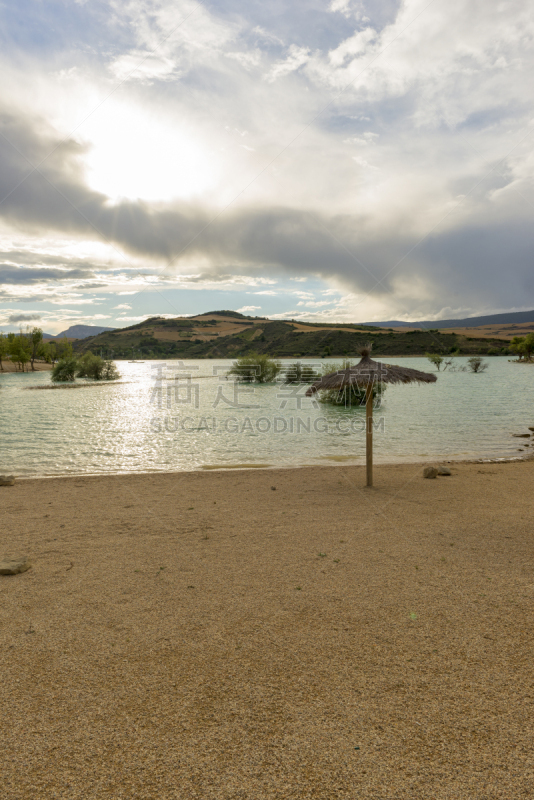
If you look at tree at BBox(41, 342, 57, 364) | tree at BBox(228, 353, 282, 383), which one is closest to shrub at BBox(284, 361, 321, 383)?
tree at BBox(228, 353, 282, 383)

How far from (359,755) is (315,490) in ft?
22.6

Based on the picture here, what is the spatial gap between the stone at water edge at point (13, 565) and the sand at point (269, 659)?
10cm

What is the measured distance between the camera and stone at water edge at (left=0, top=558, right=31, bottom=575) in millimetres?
5367

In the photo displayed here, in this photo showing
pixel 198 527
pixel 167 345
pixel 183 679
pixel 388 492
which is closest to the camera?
pixel 183 679

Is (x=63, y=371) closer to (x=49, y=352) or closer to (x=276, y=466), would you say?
(x=49, y=352)

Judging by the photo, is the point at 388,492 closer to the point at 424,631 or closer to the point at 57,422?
the point at 424,631

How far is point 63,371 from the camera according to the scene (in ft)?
189

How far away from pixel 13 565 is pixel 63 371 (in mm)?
57229

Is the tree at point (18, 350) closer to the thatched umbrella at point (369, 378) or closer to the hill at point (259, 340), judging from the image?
the hill at point (259, 340)

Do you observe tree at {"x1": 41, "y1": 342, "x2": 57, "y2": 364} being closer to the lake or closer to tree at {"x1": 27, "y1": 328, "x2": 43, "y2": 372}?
tree at {"x1": 27, "y1": 328, "x2": 43, "y2": 372}

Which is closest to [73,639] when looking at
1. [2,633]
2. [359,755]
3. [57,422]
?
[2,633]

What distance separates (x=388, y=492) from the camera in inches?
368

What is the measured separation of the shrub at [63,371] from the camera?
57.2 metres

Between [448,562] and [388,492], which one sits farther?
[388,492]
